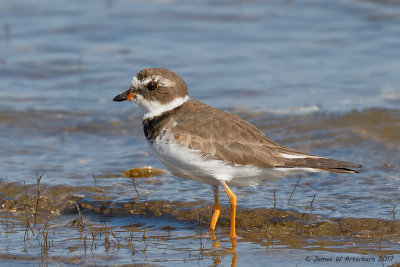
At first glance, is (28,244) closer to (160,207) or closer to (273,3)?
(160,207)

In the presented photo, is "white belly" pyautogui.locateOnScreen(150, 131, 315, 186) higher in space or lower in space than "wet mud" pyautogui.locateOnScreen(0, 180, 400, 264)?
higher

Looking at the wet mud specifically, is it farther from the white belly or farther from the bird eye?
the bird eye

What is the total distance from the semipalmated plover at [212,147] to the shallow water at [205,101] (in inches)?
24.2

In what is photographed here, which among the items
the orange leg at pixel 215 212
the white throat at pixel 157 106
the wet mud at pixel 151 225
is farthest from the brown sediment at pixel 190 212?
the white throat at pixel 157 106

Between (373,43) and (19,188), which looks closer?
(19,188)

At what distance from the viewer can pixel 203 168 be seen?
21.1 feet

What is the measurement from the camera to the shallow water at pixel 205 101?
6414 mm

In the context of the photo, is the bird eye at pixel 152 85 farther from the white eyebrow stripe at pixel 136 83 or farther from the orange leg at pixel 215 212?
the orange leg at pixel 215 212

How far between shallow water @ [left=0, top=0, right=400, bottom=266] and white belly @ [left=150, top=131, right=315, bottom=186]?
0.57 meters

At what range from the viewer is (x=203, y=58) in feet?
44.5

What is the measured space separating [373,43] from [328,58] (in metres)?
1.24

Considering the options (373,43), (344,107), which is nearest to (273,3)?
(373,43)

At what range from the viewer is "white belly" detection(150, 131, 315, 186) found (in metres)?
6.39

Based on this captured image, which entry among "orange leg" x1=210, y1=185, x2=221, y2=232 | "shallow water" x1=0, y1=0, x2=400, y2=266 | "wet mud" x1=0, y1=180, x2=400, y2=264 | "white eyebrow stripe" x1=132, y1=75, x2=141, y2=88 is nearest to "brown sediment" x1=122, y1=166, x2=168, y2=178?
"shallow water" x1=0, y1=0, x2=400, y2=266
